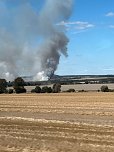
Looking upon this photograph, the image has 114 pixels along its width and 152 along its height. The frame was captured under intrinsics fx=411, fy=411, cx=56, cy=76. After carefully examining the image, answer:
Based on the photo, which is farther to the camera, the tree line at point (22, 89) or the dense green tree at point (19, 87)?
the dense green tree at point (19, 87)

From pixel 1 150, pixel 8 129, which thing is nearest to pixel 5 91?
pixel 8 129

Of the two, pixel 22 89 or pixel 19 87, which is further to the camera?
pixel 19 87

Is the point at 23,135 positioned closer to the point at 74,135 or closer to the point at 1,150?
the point at 74,135

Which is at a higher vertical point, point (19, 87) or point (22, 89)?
point (19, 87)

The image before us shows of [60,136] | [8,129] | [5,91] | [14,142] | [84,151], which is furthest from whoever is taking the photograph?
[5,91]

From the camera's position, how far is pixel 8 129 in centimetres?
2336

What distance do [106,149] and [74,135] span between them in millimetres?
4489

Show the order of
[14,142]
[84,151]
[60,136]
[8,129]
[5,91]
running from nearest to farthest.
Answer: [84,151] < [14,142] < [60,136] < [8,129] < [5,91]

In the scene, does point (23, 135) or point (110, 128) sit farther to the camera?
point (110, 128)

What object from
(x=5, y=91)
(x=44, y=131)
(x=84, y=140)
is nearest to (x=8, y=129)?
(x=44, y=131)

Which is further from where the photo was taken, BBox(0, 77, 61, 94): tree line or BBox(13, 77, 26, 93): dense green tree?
BBox(13, 77, 26, 93): dense green tree

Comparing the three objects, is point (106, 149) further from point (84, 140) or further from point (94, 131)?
point (94, 131)

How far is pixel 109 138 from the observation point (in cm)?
1817

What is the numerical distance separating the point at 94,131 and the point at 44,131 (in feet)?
8.73
